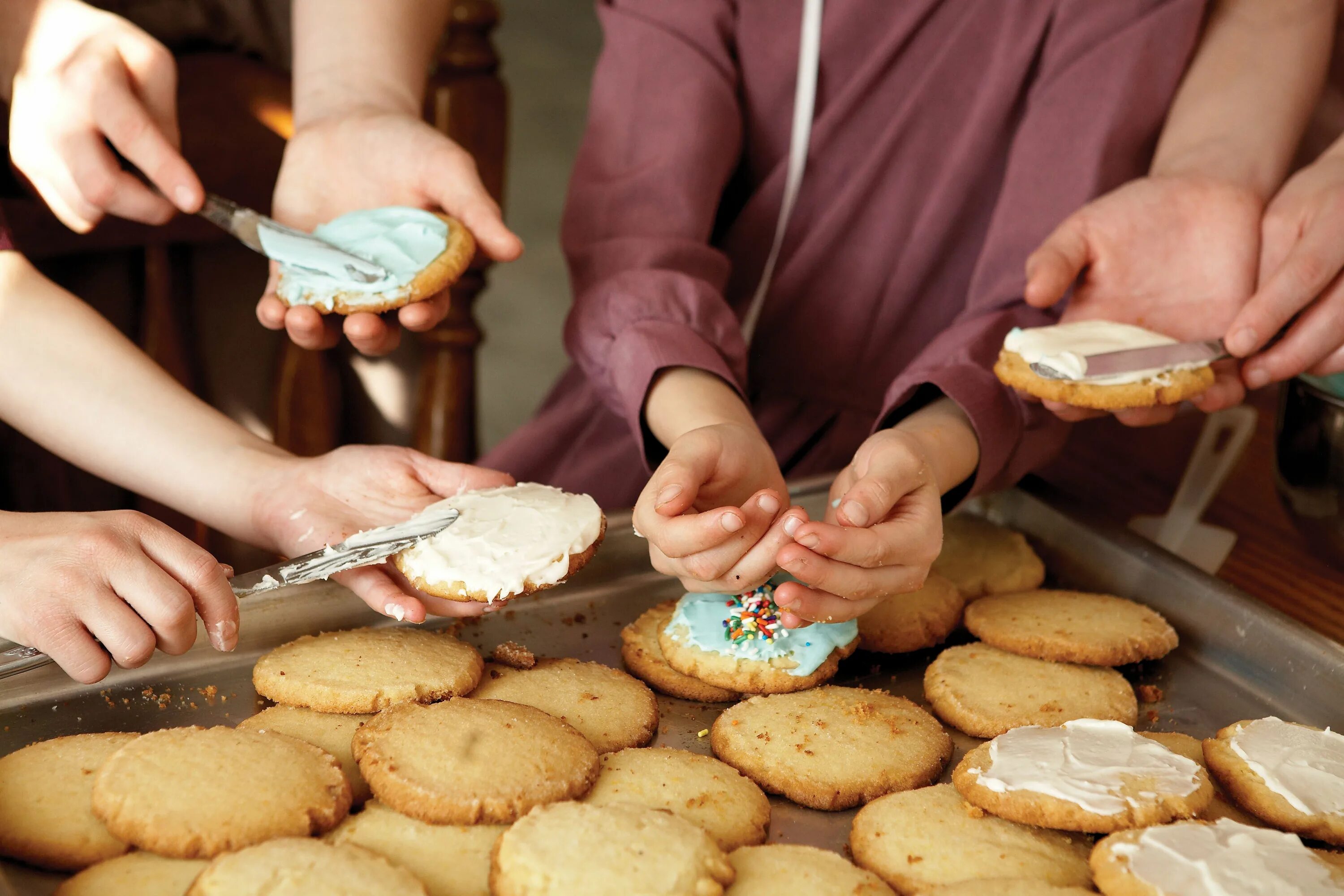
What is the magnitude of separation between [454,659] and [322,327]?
0.48 m

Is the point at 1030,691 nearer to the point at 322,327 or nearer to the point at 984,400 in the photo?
the point at 984,400

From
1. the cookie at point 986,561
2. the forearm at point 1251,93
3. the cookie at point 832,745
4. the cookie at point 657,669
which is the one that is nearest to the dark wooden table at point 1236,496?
the cookie at point 986,561

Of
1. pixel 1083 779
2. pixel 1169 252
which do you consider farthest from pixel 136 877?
pixel 1169 252

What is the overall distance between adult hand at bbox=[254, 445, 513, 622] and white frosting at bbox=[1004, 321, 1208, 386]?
66 cm

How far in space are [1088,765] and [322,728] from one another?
724 millimetres

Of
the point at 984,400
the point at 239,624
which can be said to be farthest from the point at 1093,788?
the point at 239,624

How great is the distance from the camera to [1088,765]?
38.9 inches

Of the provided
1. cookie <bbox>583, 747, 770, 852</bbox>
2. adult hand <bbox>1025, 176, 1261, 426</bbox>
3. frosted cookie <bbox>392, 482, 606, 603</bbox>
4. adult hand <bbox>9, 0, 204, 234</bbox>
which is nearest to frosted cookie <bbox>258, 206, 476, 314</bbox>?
adult hand <bbox>9, 0, 204, 234</bbox>

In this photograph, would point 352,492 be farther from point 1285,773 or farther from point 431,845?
point 1285,773

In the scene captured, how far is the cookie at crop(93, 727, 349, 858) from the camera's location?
875 mm

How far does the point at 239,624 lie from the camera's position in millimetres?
1185

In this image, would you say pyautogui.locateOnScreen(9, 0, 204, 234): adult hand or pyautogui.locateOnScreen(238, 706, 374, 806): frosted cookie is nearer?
pyautogui.locateOnScreen(238, 706, 374, 806): frosted cookie

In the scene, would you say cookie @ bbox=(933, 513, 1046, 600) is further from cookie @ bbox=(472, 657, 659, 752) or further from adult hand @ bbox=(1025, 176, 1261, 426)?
cookie @ bbox=(472, 657, 659, 752)

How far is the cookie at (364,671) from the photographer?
1098 mm
